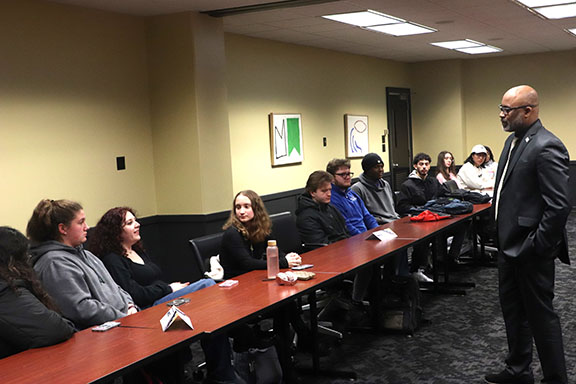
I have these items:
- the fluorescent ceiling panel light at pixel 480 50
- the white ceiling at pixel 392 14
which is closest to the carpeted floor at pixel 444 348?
the white ceiling at pixel 392 14

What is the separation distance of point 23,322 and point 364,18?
523 centimetres

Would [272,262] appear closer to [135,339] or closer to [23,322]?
[135,339]

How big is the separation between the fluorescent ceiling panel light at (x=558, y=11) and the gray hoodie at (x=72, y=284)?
18.3 feet

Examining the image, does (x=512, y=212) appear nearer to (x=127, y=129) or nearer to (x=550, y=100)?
(x=127, y=129)

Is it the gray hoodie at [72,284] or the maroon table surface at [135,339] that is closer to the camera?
the maroon table surface at [135,339]

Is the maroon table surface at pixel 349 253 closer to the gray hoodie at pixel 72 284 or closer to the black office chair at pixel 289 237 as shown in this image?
the black office chair at pixel 289 237

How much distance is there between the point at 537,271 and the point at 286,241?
2.04m

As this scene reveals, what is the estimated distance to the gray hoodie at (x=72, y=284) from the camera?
126 inches

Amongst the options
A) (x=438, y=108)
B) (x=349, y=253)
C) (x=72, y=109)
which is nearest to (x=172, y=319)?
(x=349, y=253)

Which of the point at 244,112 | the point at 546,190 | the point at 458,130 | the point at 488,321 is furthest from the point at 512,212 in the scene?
the point at 458,130

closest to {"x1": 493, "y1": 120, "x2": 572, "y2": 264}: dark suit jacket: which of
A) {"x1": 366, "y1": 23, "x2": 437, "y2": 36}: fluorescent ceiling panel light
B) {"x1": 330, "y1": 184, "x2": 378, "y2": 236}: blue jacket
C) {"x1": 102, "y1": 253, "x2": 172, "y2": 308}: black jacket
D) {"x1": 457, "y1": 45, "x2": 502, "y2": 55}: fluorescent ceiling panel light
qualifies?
{"x1": 102, "y1": 253, "x2": 172, "y2": 308}: black jacket

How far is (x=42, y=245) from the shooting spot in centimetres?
331

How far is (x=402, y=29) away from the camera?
793 cm

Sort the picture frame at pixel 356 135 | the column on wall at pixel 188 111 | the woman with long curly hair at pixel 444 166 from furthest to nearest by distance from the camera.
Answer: the picture frame at pixel 356 135
the woman with long curly hair at pixel 444 166
the column on wall at pixel 188 111
